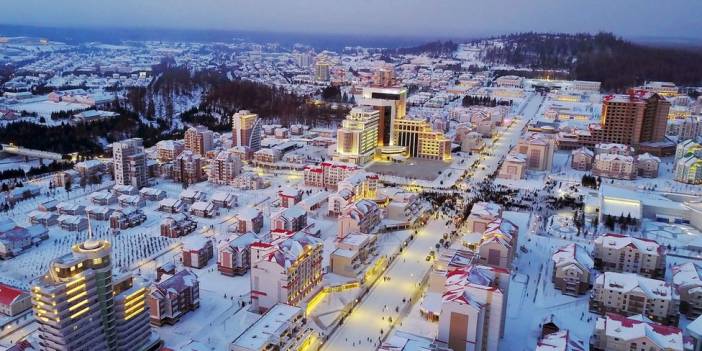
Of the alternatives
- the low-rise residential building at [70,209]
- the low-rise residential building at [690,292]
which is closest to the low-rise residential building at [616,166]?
the low-rise residential building at [690,292]

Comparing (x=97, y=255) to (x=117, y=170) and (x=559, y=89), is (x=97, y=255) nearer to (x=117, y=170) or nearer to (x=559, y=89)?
(x=117, y=170)

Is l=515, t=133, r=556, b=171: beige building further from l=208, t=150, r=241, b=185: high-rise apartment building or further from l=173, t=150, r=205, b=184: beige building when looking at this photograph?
l=173, t=150, r=205, b=184: beige building

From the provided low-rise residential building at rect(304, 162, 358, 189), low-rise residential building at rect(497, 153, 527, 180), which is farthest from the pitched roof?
low-rise residential building at rect(497, 153, 527, 180)

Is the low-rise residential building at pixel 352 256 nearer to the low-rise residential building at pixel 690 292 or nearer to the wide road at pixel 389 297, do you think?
the wide road at pixel 389 297

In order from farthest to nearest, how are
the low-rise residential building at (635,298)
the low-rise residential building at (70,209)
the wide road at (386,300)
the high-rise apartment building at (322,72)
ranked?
the high-rise apartment building at (322,72) → the low-rise residential building at (70,209) → the low-rise residential building at (635,298) → the wide road at (386,300)

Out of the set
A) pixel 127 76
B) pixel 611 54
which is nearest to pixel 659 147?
pixel 611 54

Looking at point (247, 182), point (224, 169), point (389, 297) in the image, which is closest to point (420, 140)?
point (247, 182)
